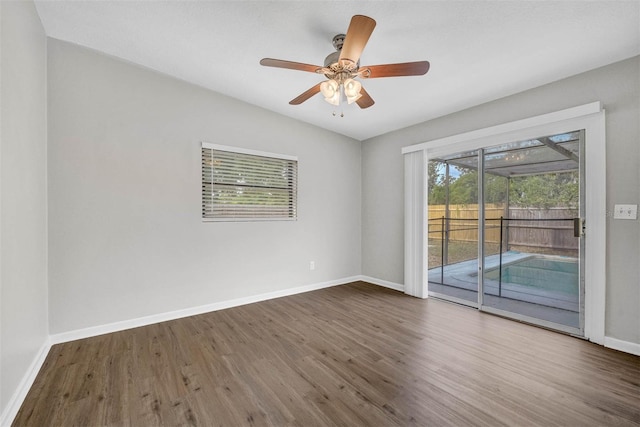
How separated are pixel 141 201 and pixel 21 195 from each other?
1089 millimetres

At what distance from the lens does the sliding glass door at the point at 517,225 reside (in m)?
2.73

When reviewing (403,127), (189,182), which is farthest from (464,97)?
(189,182)

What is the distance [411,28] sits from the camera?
2.07 metres

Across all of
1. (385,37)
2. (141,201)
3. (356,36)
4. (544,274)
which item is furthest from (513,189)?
(141,201)

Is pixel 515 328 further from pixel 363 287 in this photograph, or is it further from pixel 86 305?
pixel 86 305

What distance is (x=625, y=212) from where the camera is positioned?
228 cm

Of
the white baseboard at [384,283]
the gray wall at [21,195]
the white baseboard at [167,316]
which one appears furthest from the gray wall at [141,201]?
the white baseboard at [384,283]

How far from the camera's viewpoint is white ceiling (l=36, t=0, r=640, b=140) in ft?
6.23

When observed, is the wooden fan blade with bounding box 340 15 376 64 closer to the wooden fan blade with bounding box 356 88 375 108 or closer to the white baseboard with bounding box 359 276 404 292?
the wooden fan blade with bounding box 356 88 375 108

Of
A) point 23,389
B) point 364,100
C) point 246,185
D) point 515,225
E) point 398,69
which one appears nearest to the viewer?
point 23,389

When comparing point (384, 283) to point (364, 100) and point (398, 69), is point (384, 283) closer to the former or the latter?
point (364, 100)

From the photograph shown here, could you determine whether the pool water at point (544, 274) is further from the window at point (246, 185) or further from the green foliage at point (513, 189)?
the window at point (246, 185)

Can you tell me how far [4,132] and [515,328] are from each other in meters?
4.37

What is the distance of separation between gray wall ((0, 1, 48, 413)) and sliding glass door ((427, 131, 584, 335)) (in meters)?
4.17
